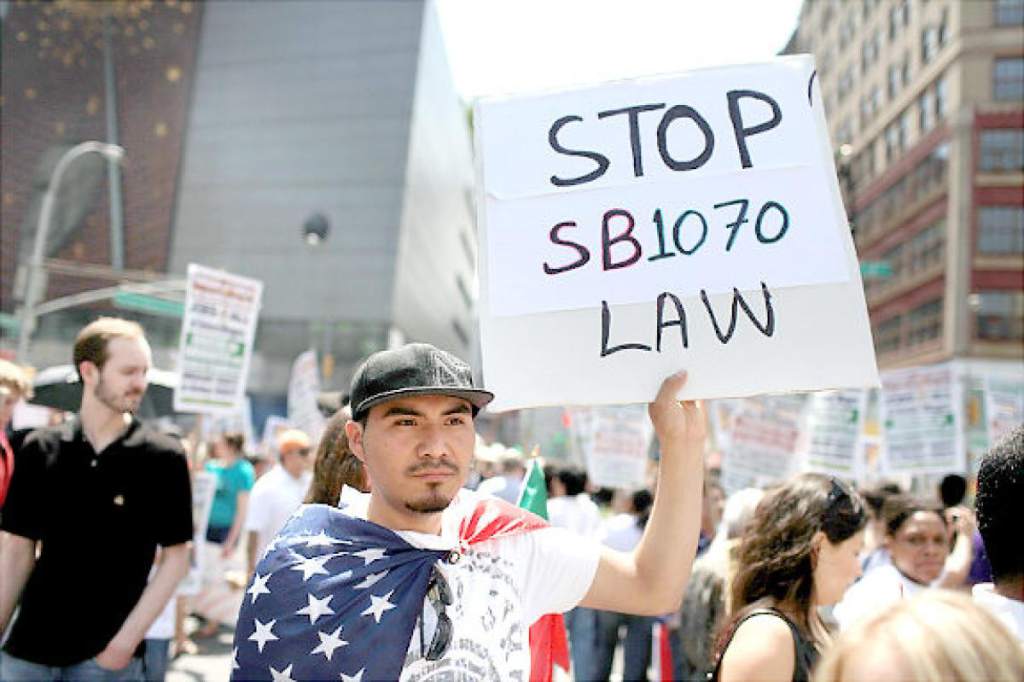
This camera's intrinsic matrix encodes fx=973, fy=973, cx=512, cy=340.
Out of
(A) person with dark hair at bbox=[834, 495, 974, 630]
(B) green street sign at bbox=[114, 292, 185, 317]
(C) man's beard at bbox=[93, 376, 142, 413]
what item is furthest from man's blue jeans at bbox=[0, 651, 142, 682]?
(B) green street sign at bbox=[114, 292, 185, 317]

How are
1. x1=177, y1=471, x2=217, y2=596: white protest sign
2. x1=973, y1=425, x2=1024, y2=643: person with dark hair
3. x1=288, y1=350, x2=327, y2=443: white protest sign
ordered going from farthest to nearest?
x1=288, y1=350, x2=327, y2=443: white protest sign, x1=177, y1=471, x2=217, y2=596: white protest sign, x1=973, y1=425, x2=1024, y2=643: person with dark hair

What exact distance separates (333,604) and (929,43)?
155ft

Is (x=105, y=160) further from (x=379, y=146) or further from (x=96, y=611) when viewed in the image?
(x=96, y=611)

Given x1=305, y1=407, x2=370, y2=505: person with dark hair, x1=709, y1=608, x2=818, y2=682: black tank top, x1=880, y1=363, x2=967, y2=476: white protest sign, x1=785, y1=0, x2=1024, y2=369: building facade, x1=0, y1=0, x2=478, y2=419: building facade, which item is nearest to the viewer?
x1=709, y1=608, x2=818, y2=682: black tank top

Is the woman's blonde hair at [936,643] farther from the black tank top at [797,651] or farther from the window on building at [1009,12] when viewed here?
the window on building at [1009,12]

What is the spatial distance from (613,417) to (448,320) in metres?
55.5

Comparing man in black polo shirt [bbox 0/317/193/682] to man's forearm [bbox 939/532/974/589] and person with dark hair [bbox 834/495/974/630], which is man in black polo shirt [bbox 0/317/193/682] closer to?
person with dark hair [bbox 834/495/974/630]

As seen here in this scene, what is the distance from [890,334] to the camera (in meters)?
49.4

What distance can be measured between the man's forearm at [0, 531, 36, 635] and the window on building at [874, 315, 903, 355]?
48828 millimetres

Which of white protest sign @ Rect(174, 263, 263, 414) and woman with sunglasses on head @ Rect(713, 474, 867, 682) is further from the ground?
white protest sign @ Rect(174, 263, 263, 414)

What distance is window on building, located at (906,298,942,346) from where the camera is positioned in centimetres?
4255

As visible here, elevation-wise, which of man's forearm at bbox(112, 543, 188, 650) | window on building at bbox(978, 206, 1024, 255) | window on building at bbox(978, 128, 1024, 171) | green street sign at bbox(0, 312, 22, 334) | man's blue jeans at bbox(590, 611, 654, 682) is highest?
window on building at bbox(978, 128, 1024, 171)

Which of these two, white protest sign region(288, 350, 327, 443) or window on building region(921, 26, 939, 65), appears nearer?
white protest sign region(288, 350, 327, 443)

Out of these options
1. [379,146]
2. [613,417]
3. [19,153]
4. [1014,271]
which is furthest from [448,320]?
[613,417]
